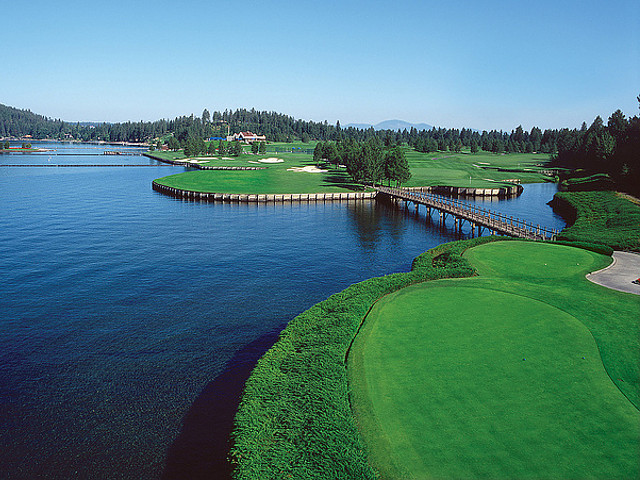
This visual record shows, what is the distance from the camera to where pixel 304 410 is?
2055cm

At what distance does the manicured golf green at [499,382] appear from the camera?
58.1 feet

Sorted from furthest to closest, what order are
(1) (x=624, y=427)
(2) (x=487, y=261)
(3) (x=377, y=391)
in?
(2) (x=487, y=261)
(3) (x=377, y=391)
(1) (x=624, y=427)

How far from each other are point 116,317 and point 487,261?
37750 millimetres

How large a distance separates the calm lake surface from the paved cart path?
70.5ft

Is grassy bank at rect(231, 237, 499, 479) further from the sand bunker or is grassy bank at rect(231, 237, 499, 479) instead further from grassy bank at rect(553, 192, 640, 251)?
the sand bunker

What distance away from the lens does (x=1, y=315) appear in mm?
41250

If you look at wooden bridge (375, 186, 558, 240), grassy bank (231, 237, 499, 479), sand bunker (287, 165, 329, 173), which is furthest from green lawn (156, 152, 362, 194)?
grassy bank (231, 237, 499, 479)

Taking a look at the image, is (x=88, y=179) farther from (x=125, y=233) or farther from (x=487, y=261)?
(x=487, y=261)

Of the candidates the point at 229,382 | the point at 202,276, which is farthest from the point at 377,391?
the point at 202,276

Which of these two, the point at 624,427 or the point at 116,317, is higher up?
the point at 624,427

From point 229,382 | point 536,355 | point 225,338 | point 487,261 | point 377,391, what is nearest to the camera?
point 377,391

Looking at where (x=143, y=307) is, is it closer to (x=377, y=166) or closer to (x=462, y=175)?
(x=377, y=166)

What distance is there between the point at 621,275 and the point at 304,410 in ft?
121

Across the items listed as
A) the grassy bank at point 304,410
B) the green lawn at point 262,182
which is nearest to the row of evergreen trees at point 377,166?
the green lawn at point 262,182
